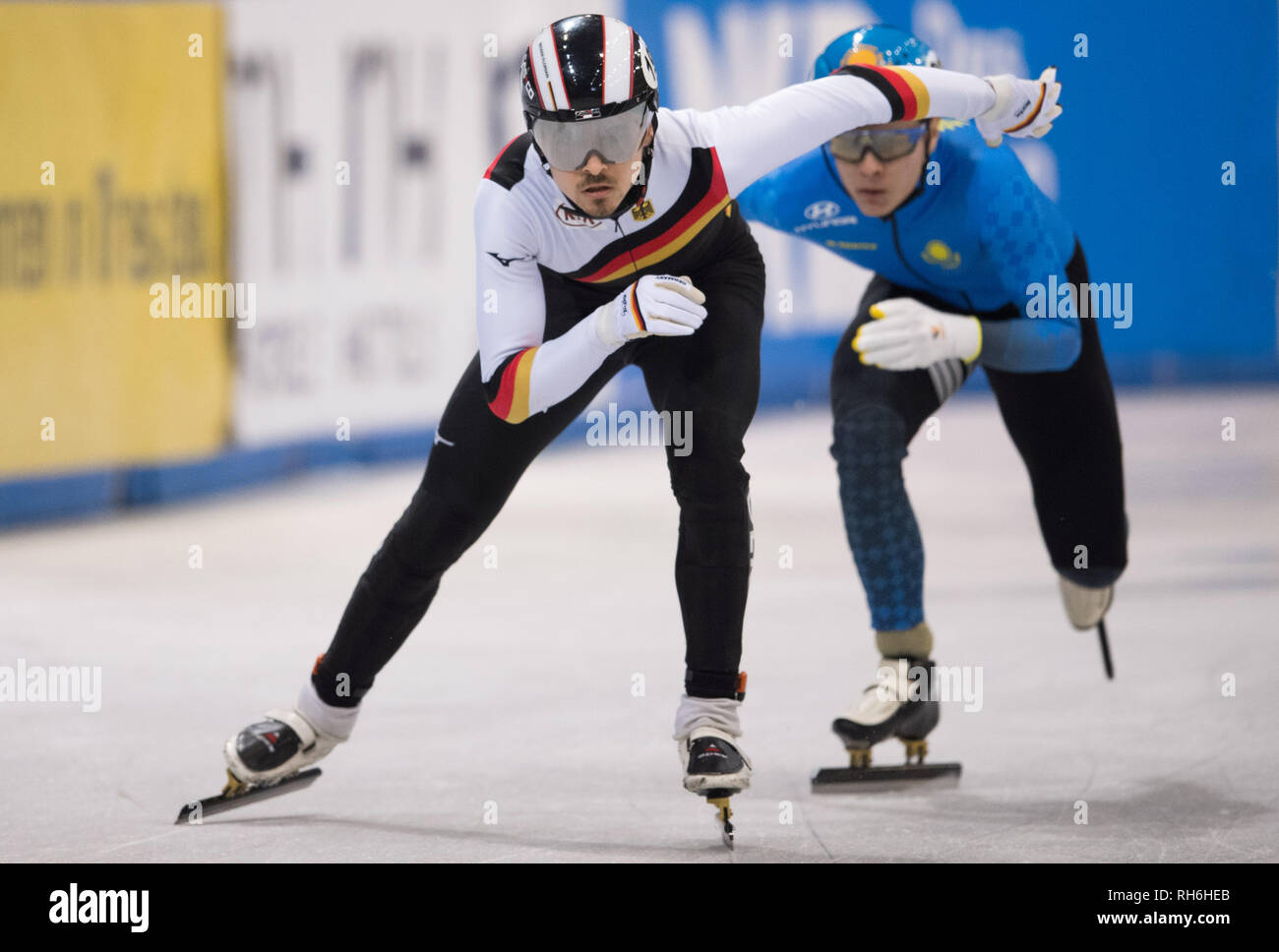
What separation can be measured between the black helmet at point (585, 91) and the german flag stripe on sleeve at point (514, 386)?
380mm

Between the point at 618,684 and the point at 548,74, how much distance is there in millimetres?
2287

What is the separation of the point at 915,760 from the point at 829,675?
3.15 ft

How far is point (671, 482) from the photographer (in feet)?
11.2

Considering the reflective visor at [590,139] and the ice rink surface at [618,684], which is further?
the ice rink surface at [618,684]

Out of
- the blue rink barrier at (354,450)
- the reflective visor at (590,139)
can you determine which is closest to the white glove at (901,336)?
the reflective visor at (590,139)

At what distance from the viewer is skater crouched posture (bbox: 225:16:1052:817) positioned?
3156 mm

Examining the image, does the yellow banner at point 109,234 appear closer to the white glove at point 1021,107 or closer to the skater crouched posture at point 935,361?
the skater crouched posture at point 935,361

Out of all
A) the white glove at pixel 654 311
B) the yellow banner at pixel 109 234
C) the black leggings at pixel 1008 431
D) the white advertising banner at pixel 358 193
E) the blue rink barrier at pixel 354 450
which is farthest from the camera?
the white advertising banner at pixel 358 193

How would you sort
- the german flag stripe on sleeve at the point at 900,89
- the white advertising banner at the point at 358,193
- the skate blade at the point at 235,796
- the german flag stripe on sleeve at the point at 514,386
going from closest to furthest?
the german flag stripe on sleeve at the point at 514,386 < the german flag stripe on sleeve at the point at 900,89 < the skate blade at the point at 235,796 < the white advertising banner at the point at 358,193

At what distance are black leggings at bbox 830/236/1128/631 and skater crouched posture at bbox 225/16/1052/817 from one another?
0.55 m

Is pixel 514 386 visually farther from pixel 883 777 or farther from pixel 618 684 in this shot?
pixel 618 684

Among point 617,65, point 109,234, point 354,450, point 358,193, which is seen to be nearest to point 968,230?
point 617,65

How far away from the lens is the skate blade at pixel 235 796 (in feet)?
12.0

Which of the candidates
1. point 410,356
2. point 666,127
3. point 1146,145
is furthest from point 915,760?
point 1146,145
